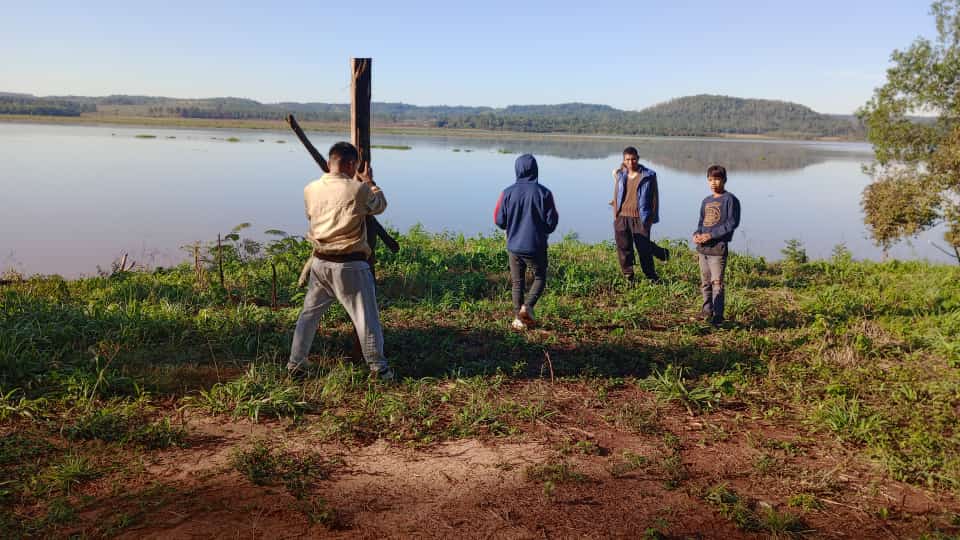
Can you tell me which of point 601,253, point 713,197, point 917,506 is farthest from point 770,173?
point 917,506

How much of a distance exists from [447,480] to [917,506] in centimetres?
297

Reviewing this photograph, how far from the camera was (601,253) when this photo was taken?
1221 cm

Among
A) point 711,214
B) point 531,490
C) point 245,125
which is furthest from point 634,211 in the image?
point 245,125

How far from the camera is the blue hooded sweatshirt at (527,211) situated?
6.59 meters

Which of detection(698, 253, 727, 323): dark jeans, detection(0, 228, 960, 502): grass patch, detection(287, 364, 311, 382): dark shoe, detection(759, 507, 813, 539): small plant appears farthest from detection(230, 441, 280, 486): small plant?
detection(698, 253, 727, 323): dark jeans

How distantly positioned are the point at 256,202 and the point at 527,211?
766 inches

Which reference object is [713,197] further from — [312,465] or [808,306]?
[312,465]

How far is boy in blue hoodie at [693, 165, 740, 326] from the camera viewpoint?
7137 millimetres

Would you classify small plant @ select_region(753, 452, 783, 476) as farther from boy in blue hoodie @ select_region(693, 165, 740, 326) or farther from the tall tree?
the tall tree

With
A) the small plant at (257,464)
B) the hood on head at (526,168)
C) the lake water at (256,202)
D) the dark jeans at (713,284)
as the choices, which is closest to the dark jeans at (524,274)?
the hood on head at (526,168)

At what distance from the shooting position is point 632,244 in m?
9.22

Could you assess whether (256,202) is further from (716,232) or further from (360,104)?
(716,232)

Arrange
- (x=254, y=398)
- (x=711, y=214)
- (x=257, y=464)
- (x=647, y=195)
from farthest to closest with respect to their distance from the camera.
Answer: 1. (x=647, y=195)
2. (x=711, y=214)
3. (x=254, y=398)
4. (x=257, y=464)

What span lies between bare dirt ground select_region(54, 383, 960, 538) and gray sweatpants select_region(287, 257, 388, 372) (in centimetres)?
88
